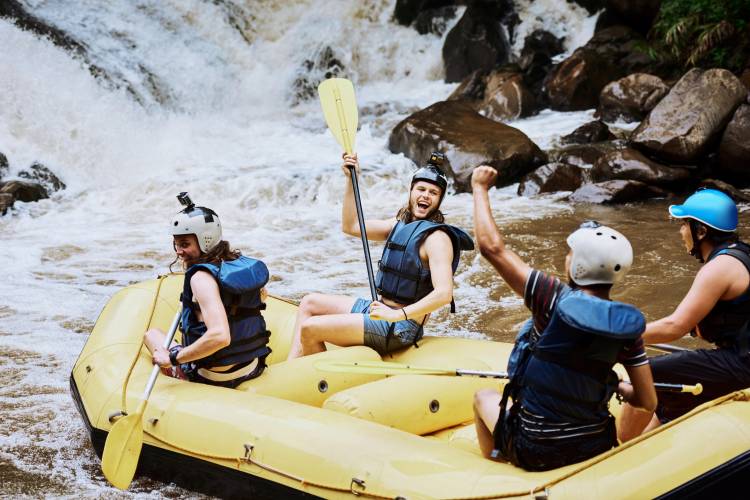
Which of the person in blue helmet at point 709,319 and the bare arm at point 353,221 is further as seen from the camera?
the bare arm at point 353,221

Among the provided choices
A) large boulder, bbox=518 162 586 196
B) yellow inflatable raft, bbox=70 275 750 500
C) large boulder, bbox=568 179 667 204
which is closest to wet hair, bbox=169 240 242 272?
yellow inflatable raft, bbox=70 275 750 500

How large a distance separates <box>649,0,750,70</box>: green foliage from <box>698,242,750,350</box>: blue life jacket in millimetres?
8948

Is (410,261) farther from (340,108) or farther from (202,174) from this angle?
(202,174)

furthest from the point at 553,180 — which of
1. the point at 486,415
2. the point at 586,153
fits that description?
the point at 486,415

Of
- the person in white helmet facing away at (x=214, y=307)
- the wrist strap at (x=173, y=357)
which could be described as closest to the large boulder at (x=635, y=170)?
the person in white helmet facing away at (x=214, y=307)

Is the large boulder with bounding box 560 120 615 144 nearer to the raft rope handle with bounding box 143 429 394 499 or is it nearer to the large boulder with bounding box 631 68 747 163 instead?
the large boulder with bounding box 631 68 747 163

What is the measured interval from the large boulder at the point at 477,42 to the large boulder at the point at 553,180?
4.53 m

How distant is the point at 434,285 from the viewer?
3.26 meters

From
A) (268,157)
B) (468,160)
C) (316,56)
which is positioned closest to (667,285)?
(468,160)

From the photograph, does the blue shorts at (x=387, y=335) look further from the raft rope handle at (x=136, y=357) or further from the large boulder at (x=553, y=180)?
the large boulder at (x=553, y=180)

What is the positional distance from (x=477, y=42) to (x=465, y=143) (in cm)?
437

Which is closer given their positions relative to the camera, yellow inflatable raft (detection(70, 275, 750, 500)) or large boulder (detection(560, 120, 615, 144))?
yellow inflatable raft (detection(70, 275, 750, 500))

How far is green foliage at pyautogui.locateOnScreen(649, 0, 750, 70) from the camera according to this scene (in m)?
10.7

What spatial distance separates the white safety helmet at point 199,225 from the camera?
3172 mm
